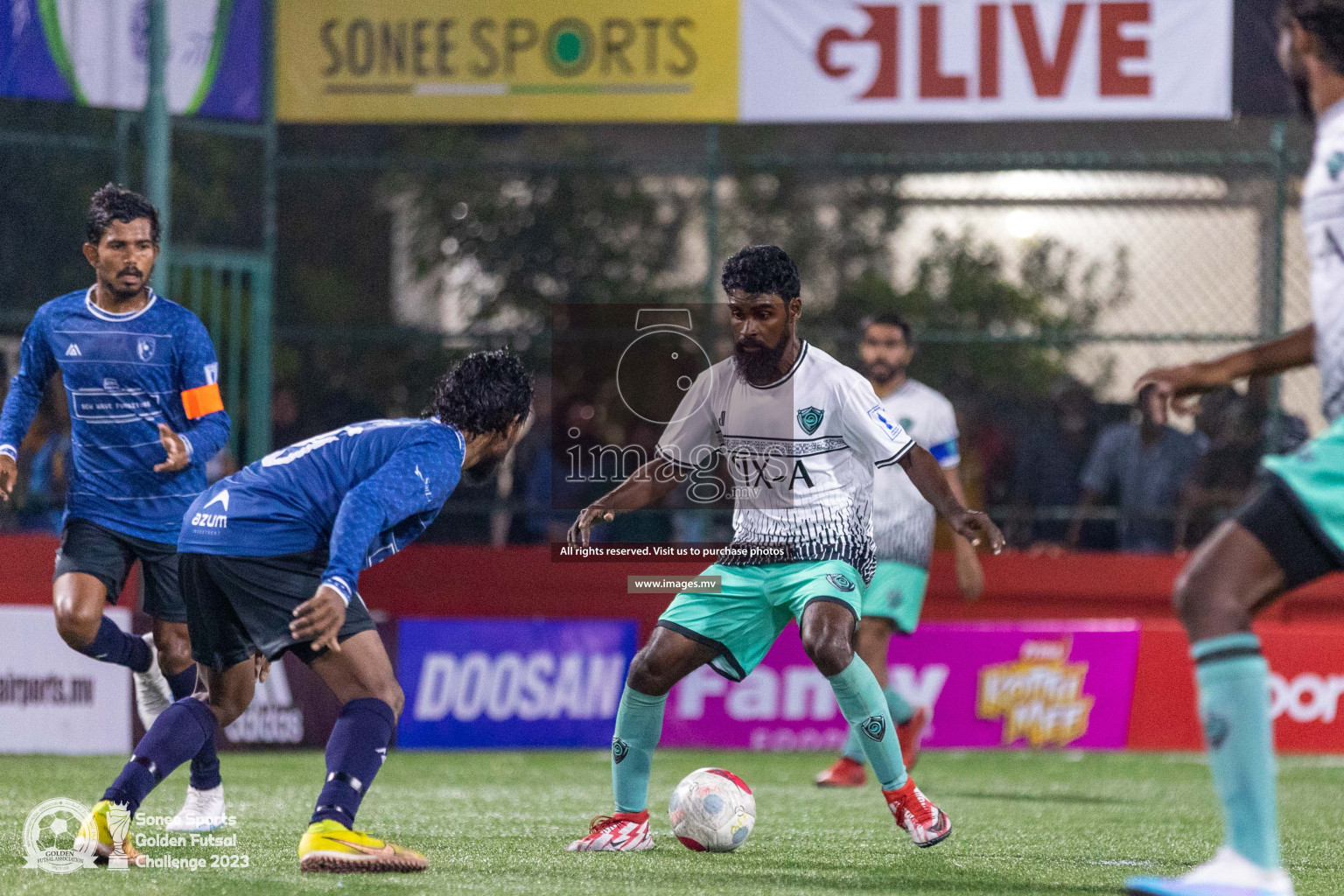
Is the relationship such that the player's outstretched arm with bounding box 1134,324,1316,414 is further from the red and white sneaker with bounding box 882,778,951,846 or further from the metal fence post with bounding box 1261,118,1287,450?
the metal fence post with bounding box 1261,118,1287,450

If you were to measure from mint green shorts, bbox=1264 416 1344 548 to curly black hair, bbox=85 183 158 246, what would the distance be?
14.4 ft

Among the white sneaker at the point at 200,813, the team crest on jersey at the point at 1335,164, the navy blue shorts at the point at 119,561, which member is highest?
the team crest on jersey at the point at 1335,164

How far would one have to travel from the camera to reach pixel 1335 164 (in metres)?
4.17

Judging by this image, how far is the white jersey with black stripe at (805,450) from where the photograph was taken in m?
6.17

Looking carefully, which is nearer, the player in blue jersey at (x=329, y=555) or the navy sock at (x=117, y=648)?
the player in blue jersey at (x=329, y=555)

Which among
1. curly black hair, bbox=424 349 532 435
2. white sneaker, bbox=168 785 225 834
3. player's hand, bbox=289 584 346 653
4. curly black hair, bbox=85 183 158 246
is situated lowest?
white sneaker, bbox=168 785 225 834

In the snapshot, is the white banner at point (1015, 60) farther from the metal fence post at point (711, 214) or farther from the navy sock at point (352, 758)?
the navy sock at point (352, 758)

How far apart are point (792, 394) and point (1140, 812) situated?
2.99 m

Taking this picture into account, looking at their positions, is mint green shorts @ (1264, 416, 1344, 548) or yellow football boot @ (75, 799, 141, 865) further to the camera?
yellow football boot @ (75, 799, 141, 865)

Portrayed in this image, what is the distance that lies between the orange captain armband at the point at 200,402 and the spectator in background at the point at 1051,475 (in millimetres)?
6389

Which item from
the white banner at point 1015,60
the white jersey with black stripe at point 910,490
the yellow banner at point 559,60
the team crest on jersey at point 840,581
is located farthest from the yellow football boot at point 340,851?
the white banner at point 1015,60

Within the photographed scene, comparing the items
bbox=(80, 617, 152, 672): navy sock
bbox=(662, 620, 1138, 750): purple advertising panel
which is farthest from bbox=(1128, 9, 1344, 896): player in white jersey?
bbox=(662, 620, 1138, 750): purple advertising panel

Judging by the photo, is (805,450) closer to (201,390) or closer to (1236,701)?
(201,390)

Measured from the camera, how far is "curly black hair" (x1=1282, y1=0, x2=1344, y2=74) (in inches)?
164
